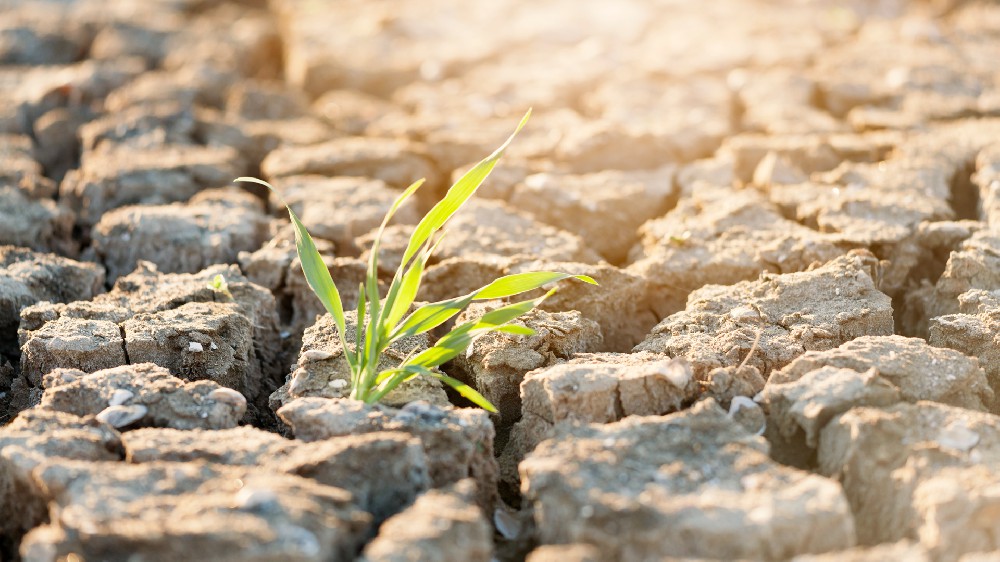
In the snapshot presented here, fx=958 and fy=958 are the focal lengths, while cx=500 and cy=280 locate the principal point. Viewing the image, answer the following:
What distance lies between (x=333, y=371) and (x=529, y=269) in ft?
2.24

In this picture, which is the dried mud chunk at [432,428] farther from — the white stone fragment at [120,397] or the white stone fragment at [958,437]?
the white stone fragment at [958,437]

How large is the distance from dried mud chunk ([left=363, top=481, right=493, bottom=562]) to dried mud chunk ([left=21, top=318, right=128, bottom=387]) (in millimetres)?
988

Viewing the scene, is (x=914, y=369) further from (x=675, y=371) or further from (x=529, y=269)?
(x=529, y=269)

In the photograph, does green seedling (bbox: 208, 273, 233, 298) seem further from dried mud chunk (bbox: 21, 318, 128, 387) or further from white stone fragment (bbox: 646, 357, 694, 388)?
white stone fragment (bbox: 646, 357, 694, 388)

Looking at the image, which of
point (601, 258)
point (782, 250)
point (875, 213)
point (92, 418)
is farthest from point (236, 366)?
point (875, 213)

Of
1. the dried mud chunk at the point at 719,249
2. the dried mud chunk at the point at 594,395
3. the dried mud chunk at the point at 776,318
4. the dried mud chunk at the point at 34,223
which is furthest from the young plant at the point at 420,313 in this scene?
the dried mud chunk at the point at 34,223

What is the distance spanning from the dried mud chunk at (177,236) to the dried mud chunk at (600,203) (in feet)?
2.84

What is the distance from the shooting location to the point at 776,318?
2.33 metres

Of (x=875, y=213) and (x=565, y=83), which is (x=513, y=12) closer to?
(x=565, y=83)

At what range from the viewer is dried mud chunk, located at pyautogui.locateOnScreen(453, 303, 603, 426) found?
219 centimetres

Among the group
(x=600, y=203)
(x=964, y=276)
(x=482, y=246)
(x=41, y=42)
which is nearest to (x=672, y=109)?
(x=600, y=203)

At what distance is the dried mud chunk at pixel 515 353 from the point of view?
219cm

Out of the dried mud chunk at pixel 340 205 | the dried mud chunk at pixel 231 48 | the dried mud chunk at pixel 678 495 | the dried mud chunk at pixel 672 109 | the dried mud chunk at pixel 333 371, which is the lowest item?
the dried mud chunk at pixel 678 495

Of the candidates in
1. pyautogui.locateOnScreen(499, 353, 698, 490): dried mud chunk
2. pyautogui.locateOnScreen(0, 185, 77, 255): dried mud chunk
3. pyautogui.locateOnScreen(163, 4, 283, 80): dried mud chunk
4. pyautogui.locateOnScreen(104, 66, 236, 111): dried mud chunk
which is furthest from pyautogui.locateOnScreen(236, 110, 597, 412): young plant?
pyautogui.locateOnScreen(163, 4, 283, 80): dried mud chunk
